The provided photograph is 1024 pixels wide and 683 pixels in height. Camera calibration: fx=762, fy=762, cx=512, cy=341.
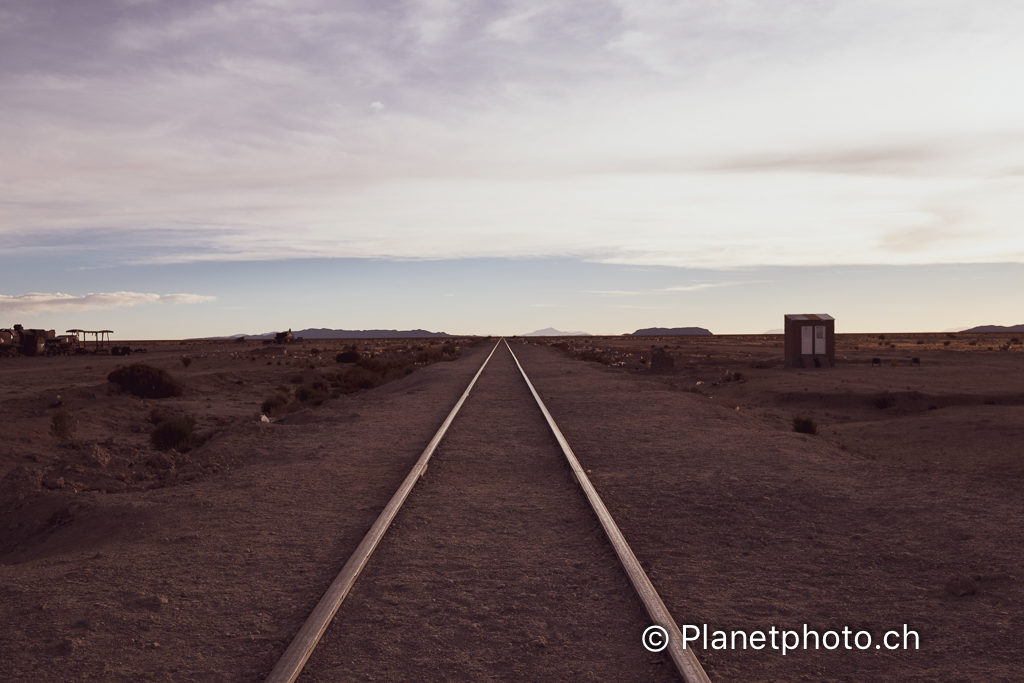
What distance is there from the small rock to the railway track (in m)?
2.18

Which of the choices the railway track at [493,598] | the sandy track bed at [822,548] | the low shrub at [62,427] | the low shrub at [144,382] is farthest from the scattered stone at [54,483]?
the low shrub at [144,382]

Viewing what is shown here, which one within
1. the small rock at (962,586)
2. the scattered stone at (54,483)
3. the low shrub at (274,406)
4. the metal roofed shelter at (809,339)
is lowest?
the low shrub at (274,406)

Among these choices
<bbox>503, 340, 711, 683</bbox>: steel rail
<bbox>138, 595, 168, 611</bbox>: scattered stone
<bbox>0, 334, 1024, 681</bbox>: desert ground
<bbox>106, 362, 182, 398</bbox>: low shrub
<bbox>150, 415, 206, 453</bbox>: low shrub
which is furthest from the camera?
<bbox>106, 362, 182, 398</bbox>: low shrub

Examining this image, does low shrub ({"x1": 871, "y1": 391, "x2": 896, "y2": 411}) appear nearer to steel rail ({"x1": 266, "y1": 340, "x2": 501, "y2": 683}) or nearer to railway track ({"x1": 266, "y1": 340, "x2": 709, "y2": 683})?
railway track ({"x1": 266, "y1": 340, "x2": 709, "y2": 683})

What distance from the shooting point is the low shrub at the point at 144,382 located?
24391 mm

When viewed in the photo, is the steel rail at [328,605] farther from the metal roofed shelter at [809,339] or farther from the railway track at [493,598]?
the metal roofed shelter at [809,339]

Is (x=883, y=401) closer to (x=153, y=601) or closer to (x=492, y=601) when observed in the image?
(x=492, y=601)

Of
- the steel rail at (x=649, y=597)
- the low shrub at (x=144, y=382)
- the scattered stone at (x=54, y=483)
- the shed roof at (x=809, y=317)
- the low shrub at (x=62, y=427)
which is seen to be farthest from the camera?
the shed roof at (x=809, y=317)

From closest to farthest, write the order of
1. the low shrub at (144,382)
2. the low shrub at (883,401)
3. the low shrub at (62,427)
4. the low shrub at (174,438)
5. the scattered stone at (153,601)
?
the scattered stone at (153,601) → the low shrub at (174,438) → the low shrub at (62,427) → the low shrub at (883,401) → the low shrub at (144,382)

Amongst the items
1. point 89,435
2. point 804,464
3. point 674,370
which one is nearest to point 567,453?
point 804,464

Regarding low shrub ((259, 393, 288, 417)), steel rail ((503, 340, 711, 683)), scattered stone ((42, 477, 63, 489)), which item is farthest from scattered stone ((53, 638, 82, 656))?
low shrub ((259, 393, 288, 417))

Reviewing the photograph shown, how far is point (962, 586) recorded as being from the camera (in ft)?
17.7

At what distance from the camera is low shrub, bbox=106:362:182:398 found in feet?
80.0

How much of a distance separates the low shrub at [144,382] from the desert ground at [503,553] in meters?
10.0
